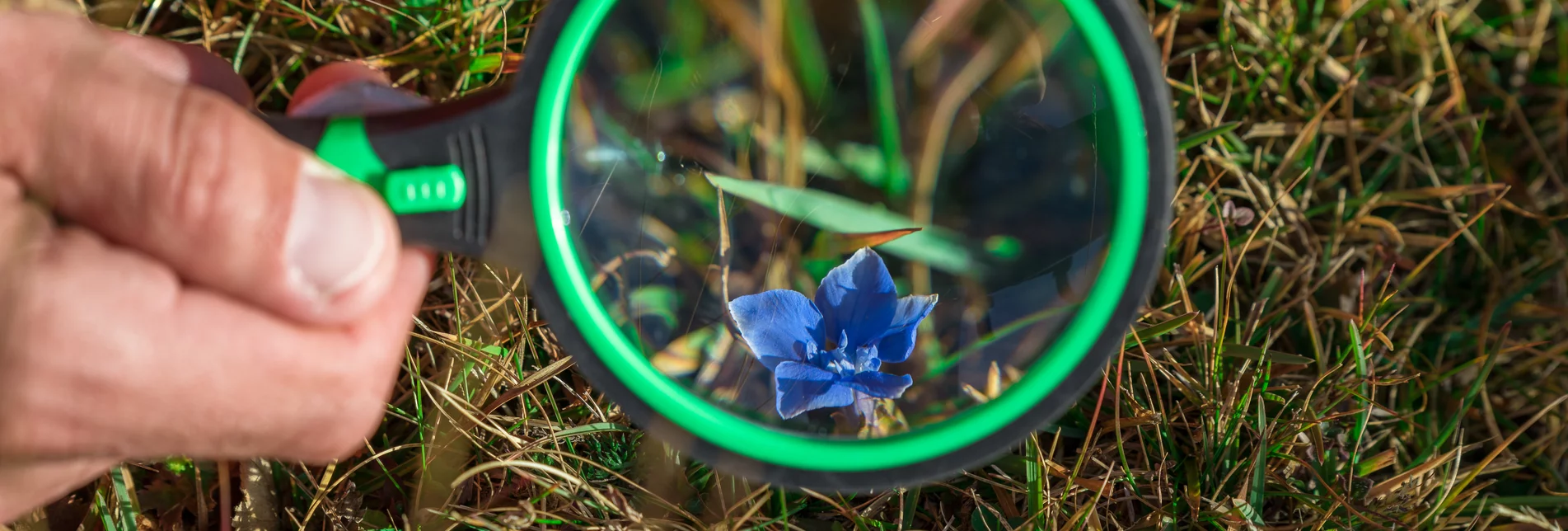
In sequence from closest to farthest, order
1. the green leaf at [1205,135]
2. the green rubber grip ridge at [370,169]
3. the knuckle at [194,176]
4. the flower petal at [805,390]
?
the knuckle at [194,176]
the green rubber grip ridge at [370,169]
the flower petal at [805,390]
the green leaf at [1205,135]

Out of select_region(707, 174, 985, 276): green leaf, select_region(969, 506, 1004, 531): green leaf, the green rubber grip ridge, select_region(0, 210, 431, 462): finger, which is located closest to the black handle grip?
the green rubber grip ridge

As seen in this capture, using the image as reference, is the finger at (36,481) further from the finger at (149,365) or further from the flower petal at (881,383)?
the flower petal at (881,383)

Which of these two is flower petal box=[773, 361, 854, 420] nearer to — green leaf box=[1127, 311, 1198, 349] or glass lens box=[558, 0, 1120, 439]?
glass lens box=[558, 0, 1120, 439]

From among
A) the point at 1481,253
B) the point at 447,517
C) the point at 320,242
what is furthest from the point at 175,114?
the point at 1481,253

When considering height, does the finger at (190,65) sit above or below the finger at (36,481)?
above

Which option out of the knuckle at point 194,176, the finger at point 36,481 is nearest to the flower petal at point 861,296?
the knuckle at point 194,176

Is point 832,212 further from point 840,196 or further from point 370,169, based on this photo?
point 370,169

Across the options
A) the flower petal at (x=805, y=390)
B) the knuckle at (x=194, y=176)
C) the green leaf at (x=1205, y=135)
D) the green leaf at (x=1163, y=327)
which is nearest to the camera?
the knuckle at (x=194, y=176)

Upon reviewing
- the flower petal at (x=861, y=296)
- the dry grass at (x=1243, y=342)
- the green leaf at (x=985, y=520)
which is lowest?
the green leaf at (x=985, y=520)
